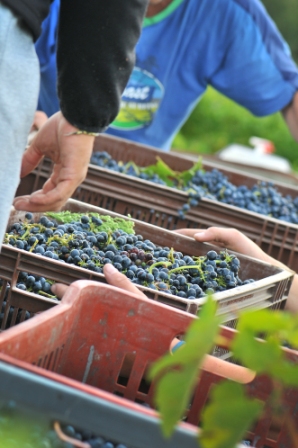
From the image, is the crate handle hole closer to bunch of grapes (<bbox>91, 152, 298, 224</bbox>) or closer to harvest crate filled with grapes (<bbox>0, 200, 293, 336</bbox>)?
harvest crate filled with grapes (<bbox>0, 200, 293, 336</bbox>)

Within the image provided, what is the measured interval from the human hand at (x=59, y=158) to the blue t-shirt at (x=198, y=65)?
1341mm

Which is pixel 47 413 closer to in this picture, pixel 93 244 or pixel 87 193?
pixel 93 244

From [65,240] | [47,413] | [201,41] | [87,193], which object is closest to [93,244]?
[65,240]

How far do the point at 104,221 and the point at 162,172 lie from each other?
94 centimetres

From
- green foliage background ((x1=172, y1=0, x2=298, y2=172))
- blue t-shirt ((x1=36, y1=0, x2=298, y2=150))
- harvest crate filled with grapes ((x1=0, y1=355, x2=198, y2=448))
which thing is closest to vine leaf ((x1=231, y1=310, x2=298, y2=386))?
harvest crate filled with grapes ((x1=0, y1=355, x2=198, y2=448))

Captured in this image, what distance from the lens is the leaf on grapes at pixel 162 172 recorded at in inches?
116

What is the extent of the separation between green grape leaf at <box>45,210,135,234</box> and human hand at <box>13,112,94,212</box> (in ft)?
0.53

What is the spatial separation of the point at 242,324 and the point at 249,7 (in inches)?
111

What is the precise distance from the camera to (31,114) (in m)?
1.23

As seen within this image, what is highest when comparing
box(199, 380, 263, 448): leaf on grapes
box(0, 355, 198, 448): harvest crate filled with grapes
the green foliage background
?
box(199, 380, 263, 448): leaf on grapes

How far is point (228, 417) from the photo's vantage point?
0.66 m

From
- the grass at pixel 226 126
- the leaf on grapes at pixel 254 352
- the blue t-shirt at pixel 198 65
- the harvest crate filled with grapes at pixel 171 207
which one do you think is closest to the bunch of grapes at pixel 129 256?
the harvest crate filled with grapes at pixel 171 207

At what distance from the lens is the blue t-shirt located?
3.22 m

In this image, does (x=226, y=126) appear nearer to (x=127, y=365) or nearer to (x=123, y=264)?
(x=123, y=264)
